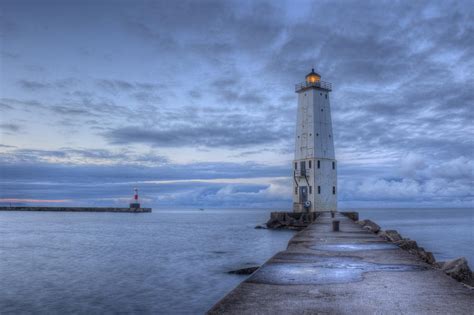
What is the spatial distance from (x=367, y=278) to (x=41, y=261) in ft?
72.6

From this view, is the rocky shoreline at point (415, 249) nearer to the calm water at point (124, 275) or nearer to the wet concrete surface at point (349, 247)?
the wet concrete surface at point (349, 247)

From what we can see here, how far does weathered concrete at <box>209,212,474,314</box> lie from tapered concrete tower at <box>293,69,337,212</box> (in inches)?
1278

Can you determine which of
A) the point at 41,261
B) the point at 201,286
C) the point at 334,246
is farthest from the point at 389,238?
the point at 41,261

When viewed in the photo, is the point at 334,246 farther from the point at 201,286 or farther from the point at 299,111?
the point at 299,111

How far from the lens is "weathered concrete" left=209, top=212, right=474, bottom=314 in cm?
506

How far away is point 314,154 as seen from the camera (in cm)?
4166

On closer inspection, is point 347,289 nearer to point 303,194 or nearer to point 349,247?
point 349,247

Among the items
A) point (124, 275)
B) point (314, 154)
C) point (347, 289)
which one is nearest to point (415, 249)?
point (347, 289)

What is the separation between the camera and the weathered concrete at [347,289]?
5.06 m

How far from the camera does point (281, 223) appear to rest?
44312 mm

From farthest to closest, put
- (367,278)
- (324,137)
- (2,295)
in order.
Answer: (324,137) → (2,295) → (367,278)

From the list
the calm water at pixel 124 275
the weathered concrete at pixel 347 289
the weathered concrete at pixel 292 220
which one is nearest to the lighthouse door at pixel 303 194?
the weathered concrete at pixel 292 220

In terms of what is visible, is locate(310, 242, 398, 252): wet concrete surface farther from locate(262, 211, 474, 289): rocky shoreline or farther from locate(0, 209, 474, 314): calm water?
locate(0, 209, 474, 314): calm water

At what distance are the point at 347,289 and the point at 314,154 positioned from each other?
Result: 36.1 metres
